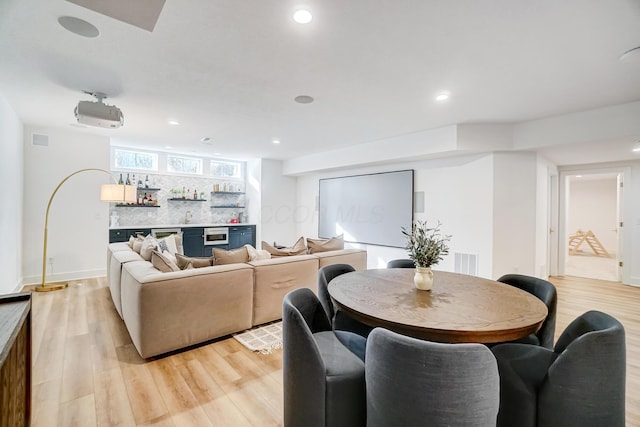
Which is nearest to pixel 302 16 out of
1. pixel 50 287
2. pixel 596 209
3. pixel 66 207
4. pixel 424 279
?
pixel 424 279

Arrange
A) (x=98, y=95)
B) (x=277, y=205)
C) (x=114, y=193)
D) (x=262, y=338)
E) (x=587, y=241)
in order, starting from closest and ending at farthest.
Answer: (x=262, y=338), (x=98, y=95), (x=114, y=193), (x=277, y=205), (x=587, y=241)

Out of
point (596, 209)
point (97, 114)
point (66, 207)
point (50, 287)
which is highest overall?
point (97, 114)

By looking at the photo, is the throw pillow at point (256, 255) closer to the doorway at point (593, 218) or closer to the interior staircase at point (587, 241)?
the doorway at point (593, 218)

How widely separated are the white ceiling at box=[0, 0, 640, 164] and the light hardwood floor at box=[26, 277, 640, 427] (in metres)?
2.55

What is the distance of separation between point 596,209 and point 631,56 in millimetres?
8819

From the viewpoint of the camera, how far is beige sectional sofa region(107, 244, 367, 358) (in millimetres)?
2393

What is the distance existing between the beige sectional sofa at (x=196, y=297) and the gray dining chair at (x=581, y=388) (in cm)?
229

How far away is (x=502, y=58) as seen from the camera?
232cm

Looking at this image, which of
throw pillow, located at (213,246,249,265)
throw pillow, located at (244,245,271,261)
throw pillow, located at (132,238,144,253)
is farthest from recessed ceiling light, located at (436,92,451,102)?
throw pillow, located at (132,238,144,253)

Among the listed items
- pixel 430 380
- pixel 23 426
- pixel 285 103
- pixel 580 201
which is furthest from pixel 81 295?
pixel 580 201

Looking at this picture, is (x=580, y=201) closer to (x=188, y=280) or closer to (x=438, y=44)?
(x=438, y=44)

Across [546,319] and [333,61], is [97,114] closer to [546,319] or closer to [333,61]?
[333,61]

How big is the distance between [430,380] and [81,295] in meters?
4.91

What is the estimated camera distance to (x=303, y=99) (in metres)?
3.26
